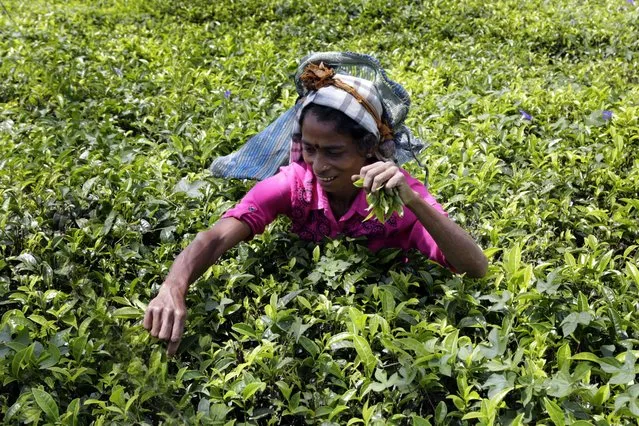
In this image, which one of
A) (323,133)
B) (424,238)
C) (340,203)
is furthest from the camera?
(340,203)

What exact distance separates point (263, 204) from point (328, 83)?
0.52 meters

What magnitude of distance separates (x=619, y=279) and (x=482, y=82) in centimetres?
241

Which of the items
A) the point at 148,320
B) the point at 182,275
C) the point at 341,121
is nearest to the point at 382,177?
the point at 341,121

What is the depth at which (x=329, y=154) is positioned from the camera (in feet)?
8.30

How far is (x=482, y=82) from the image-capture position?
4.70m

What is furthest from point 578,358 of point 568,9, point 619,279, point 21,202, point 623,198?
point 568,9

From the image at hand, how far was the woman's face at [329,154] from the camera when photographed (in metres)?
2.49

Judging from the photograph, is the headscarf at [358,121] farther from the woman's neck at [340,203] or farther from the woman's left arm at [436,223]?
the woman's left arm at [436,223]

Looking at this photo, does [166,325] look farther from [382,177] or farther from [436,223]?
[436,223]

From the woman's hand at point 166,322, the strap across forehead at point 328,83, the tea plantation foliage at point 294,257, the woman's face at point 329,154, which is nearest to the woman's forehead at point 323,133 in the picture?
the woman's face at point 329,154

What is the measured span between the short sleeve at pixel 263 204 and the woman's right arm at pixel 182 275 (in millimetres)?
30

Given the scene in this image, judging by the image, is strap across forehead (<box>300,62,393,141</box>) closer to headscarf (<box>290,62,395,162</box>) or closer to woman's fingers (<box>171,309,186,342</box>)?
headscarf (<box>290,62,395,162</box>)

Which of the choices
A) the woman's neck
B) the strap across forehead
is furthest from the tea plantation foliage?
the strap across forehead

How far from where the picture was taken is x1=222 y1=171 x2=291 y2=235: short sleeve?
260cm
